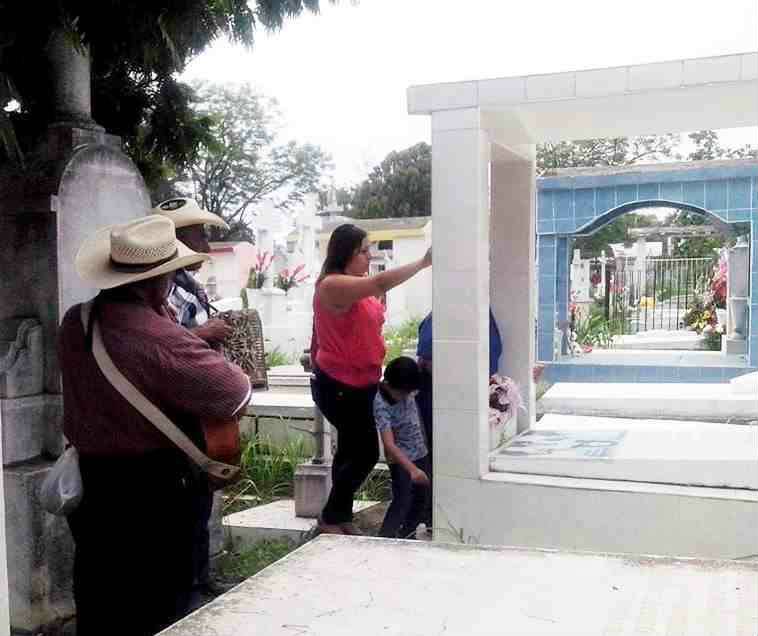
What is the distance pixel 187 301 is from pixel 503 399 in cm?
180

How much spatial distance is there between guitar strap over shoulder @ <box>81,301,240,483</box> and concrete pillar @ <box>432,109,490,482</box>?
62.6 inches

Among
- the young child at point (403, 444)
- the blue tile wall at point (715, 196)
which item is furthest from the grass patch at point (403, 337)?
the young child at point (403, 444)

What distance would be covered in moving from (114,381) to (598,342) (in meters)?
12.4

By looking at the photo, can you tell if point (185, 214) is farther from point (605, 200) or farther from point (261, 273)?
point (261, 273)

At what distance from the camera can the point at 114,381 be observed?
243 centimetres

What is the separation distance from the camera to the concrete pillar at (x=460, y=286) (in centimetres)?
385

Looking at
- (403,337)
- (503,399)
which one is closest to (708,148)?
(403,337)

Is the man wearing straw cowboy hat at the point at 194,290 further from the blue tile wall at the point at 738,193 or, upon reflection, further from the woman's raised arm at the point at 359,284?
the blue tile wall at the point at 738,193

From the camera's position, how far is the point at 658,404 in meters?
7.67

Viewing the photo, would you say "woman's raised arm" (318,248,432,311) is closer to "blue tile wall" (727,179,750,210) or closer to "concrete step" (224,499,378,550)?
"concrete step" (224,499,378,550)

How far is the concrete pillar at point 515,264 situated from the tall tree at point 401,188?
31.8m

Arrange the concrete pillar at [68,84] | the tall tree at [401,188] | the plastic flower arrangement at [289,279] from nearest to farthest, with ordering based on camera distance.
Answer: the concrete pillar at [68,84] → the plastic flower arrangement at [289,279] → the tall tree at [401,188]

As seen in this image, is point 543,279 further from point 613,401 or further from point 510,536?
point 510,536

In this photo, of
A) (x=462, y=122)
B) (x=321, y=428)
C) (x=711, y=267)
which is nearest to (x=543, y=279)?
(x=711, y=267)
